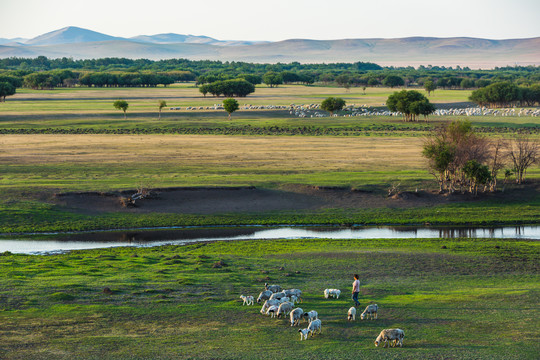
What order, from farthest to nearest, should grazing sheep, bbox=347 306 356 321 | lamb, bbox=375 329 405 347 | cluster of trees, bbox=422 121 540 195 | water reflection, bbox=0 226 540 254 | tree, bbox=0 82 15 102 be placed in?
1. tree, bbox=0 82 15 102
2. cluster of trees, bbox=422 121 540 195
3. water reflection, bbox=0 226 540 254
4. grazing sheep, bbox=347 306 356 321
5. lamb, bbox=375 329 405 347

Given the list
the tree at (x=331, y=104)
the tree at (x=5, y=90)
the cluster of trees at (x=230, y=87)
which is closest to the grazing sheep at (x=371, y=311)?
the tree at (x=331, y=104)

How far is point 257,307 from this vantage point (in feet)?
91.0

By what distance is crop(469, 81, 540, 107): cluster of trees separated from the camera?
15812 centimetres

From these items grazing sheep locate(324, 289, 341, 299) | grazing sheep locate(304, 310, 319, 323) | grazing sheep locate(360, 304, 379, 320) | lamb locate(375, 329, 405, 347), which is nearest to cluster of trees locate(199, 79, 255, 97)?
grazing sheep locate(324, 289, 341, 299)

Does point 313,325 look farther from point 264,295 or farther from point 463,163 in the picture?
point 463,163

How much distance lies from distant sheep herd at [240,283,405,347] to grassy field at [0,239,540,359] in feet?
1.26

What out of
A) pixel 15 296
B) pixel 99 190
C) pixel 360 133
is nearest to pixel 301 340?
pixel 15 296

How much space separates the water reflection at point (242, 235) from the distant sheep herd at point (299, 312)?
19401 mm

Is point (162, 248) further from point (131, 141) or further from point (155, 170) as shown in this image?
point (131, 141)

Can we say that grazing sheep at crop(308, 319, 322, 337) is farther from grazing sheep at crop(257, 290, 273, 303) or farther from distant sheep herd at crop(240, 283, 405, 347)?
grazing sheep at crop(257, 290, 273, 303)

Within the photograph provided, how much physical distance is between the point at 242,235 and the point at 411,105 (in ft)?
256

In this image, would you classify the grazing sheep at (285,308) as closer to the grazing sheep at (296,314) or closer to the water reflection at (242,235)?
the grazing sheep at (296,314)

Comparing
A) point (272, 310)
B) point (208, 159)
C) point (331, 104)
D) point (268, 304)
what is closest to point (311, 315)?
point (272, 310)

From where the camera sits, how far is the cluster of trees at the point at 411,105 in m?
120
